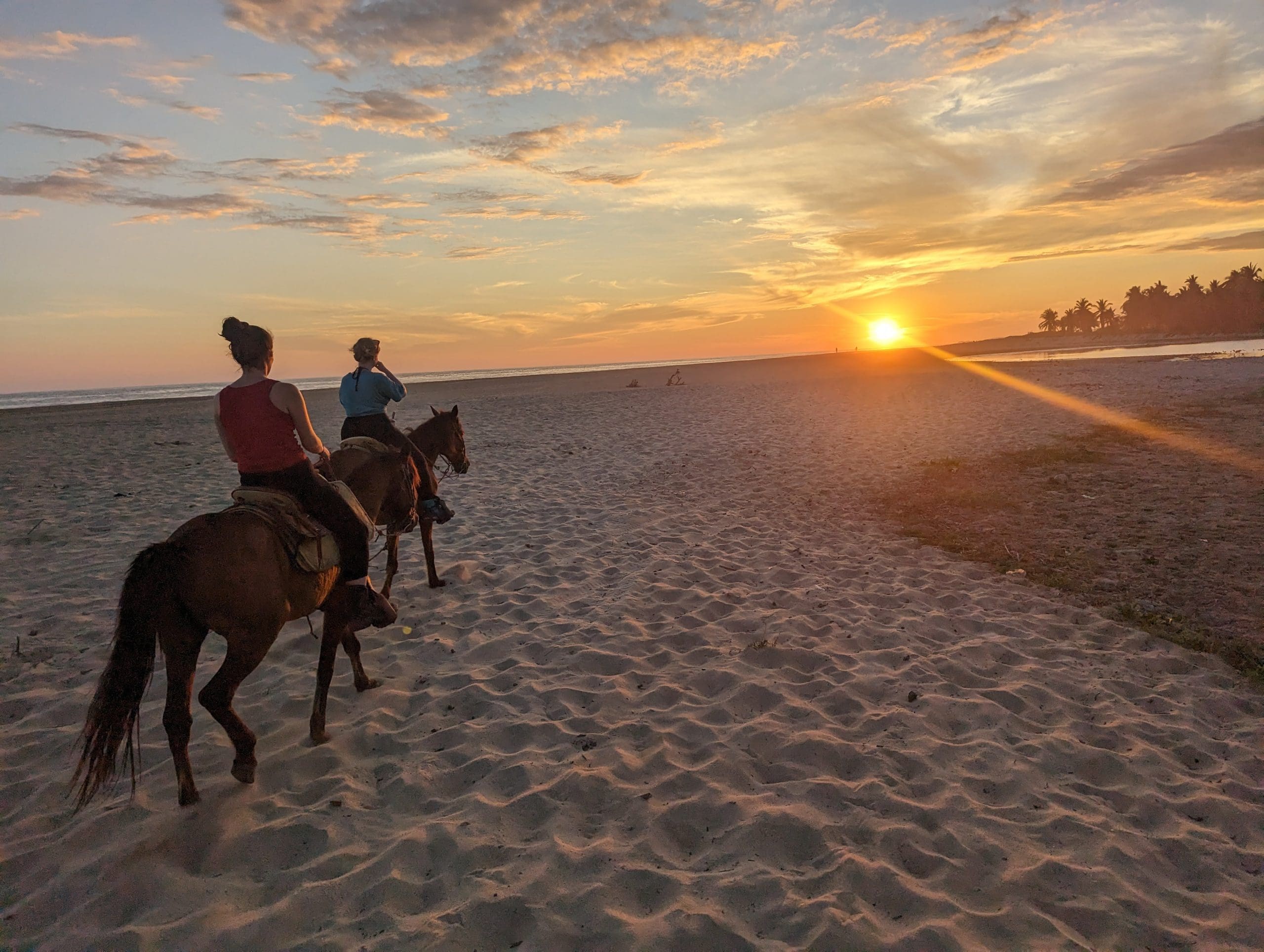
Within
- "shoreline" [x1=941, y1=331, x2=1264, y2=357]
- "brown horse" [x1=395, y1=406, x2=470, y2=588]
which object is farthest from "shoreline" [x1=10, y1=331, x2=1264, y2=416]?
"brown horse" [x1=395, y1=406, x2=470, y2=588]

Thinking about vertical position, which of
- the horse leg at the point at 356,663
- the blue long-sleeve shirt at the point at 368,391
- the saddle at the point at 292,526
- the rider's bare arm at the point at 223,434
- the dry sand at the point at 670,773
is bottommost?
the dry sand at the point at 670,773

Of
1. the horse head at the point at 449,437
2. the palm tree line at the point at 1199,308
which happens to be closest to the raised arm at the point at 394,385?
the horse head at the point at 449,437

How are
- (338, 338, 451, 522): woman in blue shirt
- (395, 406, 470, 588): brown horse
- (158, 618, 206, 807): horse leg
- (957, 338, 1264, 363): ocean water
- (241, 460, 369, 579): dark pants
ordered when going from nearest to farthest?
(158, 618, 206, 807): horse leg, (241, 460, 369, 579): dark pants, (338, 338, 451, 522): woman in blue shirt, (395, 406, 470, 588): brown horse, (957, 338, 1264, 363): ocean water

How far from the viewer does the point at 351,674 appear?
5.85 m

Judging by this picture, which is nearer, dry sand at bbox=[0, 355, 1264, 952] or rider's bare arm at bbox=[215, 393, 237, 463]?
dry sand at bbox=[0, 355, 1264, 952]

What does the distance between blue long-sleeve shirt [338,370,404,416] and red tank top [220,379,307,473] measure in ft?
8.69

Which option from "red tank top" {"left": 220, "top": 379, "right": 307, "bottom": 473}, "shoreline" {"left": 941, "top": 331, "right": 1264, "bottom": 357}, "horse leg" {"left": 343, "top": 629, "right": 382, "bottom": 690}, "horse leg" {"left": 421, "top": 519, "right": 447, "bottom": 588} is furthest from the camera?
"shoreline" {"left": 941, "top": 331, "right": 1264, "bottom": 357}

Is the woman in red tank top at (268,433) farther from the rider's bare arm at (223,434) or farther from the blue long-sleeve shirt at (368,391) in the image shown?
the blue long-sleeve shirt at (368,391)

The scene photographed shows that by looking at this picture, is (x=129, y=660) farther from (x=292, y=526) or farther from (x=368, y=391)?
(x=368, y=391)

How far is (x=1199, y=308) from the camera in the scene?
97812 millimetres

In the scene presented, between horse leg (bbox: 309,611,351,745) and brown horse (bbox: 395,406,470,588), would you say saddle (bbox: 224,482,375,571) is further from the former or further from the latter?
brown horse (bbox: 395,406,470,588)

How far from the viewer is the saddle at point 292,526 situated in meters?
4.27

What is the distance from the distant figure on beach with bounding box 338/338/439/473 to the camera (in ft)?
23.0

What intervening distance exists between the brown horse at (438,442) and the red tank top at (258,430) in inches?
134
